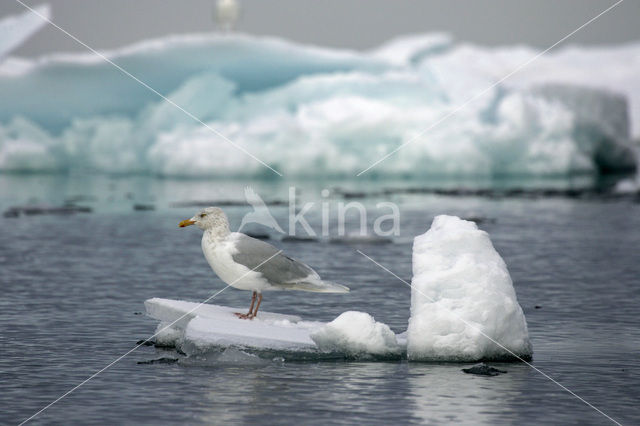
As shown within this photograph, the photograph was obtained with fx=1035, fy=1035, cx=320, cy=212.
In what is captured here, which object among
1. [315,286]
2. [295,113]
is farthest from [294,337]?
[295,113]

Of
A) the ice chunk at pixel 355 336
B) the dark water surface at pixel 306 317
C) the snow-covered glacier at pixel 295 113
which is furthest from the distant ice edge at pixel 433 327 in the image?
the snow-covered glacier at pixel 295 113

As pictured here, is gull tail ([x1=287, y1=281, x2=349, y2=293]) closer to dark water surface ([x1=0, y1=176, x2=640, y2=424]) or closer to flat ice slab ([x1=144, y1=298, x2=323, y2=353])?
flat ice slab ([x1=144, y1=298, x2=323, y2=353])

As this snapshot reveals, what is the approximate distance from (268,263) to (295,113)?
46.1 m

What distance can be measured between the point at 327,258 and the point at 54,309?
921 cm

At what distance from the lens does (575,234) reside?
30.0 m

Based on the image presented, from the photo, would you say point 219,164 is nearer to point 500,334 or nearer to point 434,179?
point 434,179

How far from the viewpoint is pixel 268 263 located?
11.8 meters

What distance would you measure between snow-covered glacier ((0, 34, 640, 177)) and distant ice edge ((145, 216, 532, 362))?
4366 cm

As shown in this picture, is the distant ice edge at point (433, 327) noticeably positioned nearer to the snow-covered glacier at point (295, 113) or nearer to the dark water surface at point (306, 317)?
the dark water surface at point (306, 317)

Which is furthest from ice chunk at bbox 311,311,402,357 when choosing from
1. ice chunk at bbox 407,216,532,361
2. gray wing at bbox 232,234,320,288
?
gray wing at bbox 232,234,320,288

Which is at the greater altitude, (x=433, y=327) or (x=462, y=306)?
(x=462, y=306)

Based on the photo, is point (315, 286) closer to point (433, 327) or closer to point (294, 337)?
point (294, 337)

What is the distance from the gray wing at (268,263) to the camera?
38.2ft

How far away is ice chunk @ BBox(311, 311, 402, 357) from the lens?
10883 millimetres
